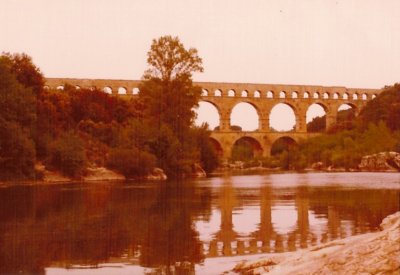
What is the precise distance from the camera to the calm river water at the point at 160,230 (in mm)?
6762

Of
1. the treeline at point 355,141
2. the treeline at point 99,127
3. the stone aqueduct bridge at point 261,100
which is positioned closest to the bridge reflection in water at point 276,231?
the treeline at point 99,127

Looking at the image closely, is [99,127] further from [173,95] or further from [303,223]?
[303,223]

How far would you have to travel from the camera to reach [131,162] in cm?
3200

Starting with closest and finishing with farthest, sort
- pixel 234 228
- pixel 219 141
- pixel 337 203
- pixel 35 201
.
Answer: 1. pixel 234 228
2. pixel 337 203
3. pixel 35 201
4. pixel 219 141

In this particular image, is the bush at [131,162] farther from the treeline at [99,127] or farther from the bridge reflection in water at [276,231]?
the bridge reflection in water at [276,231]

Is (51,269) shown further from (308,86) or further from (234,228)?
(308,86)

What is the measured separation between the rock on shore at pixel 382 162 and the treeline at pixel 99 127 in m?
12.0

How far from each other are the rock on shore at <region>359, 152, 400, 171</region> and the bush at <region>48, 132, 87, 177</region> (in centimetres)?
2254

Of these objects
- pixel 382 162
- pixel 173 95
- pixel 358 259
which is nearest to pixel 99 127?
pixel 173 95

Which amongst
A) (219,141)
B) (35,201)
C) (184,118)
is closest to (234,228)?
(35,201)

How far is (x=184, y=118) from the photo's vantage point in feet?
119

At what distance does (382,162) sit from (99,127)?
2039cm

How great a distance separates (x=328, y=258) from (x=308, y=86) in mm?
72334

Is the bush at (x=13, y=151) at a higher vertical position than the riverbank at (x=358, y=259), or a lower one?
higher
